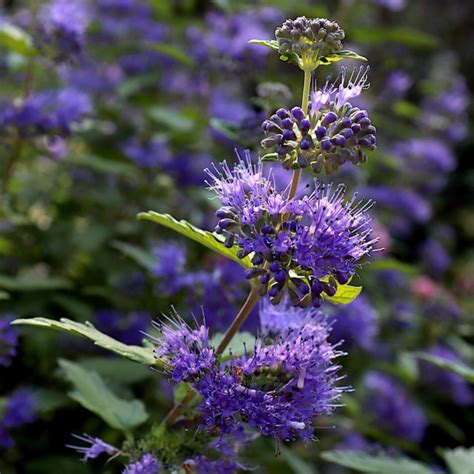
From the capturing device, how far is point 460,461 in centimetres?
271

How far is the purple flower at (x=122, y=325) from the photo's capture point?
3.45 m

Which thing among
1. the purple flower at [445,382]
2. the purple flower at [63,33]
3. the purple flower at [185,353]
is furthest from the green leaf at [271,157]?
the purple flower at [445,382]

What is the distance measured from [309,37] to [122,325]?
2.07 metres

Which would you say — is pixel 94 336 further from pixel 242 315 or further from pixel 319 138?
pixel 319 138

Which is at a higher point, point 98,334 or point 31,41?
point 31,41

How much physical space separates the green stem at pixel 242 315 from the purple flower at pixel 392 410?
7.70ft

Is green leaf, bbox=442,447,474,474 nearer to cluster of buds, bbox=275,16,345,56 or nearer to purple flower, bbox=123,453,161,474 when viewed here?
purple flower, bbox=123,453,161,474

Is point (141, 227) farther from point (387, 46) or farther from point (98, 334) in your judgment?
point (387, 46)

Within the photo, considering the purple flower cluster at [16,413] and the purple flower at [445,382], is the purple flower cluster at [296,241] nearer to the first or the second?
the purple flower cluster at [16,413]

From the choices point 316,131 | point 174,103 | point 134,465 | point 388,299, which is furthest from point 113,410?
point 174,103

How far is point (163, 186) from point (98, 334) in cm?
232

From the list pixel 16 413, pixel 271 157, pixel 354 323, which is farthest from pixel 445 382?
pixel 271 157

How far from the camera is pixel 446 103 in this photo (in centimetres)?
598

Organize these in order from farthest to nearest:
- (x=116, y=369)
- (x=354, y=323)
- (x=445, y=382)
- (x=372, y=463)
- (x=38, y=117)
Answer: (x=445, y=382) → (x=354, y=323) → (x=38, y=117) → (x=116, y=369) → (x=372, y=463)
